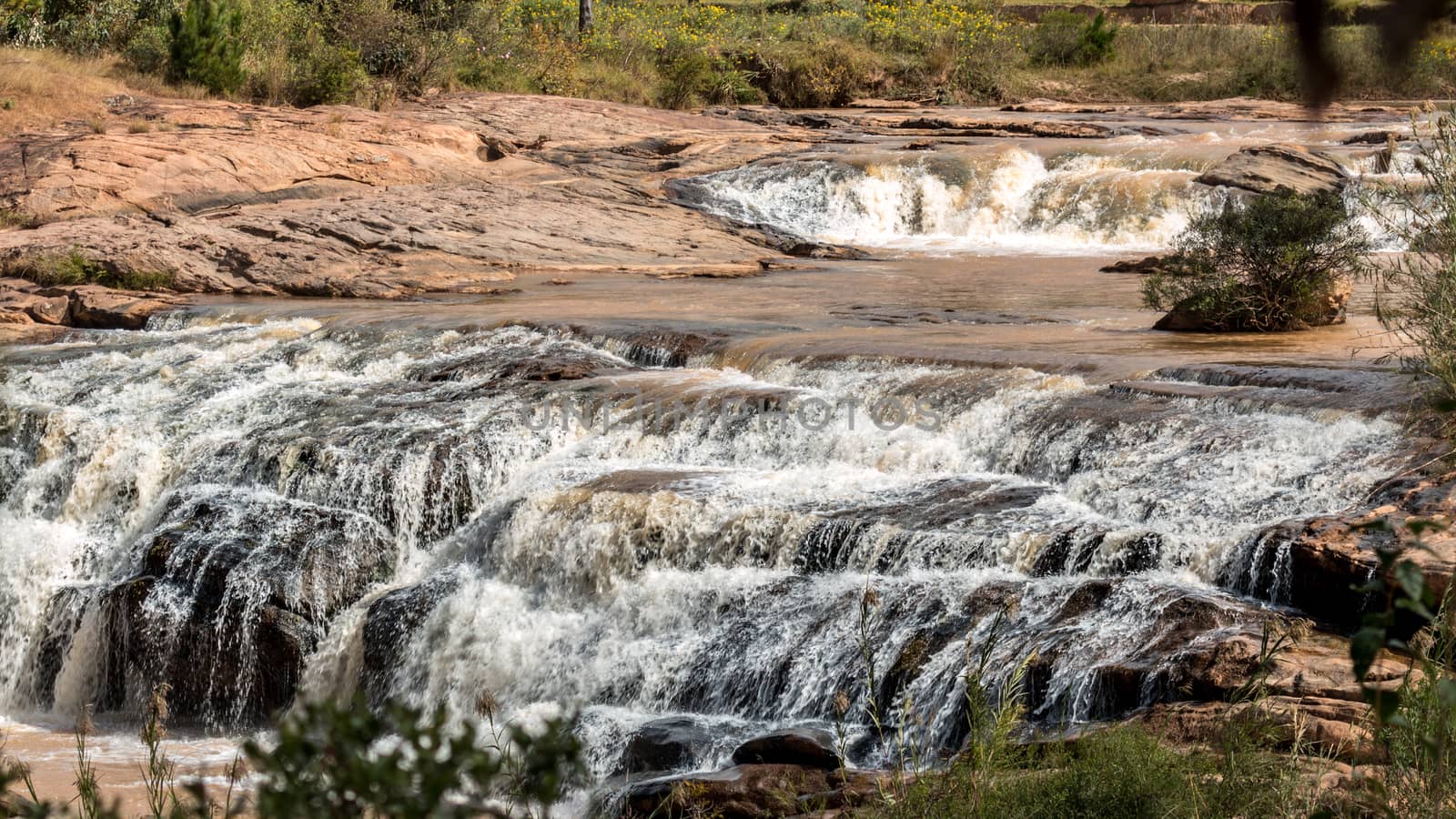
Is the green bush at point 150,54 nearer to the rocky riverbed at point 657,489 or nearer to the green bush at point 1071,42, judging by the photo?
the rocky riverbed at point 657,489

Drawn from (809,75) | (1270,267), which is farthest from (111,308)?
(809,75)

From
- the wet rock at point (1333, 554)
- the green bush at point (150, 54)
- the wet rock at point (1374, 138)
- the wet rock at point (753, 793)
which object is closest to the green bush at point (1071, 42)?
the wet rock at point (1374, 138)

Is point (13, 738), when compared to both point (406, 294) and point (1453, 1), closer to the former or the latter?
point (406, 294)

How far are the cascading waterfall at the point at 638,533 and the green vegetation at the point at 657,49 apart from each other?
34.9ft

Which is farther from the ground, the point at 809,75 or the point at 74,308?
the point at 809,75

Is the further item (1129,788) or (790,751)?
(790,751)

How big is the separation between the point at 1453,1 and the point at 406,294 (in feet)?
43.0

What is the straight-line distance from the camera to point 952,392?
8234 mm

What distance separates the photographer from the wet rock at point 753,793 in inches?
180

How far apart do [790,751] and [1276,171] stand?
42.8ft

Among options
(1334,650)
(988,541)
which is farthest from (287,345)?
(1334,650)

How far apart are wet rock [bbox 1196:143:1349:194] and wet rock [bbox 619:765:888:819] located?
40.9 feet

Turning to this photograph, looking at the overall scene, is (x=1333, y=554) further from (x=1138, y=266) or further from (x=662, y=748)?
(x=1138, y=266)

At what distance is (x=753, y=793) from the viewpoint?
4898 millimetres
